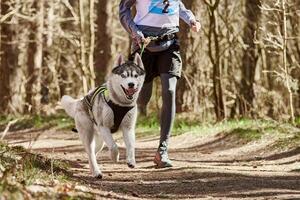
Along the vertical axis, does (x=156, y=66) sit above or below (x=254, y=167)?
above

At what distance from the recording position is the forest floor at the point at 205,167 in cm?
600

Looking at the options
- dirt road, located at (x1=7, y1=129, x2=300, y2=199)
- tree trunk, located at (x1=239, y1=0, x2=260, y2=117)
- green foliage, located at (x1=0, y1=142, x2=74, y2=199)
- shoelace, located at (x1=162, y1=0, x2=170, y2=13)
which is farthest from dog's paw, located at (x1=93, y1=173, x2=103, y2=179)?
tree trunk, located at (x1=239, y1=0, x2=260, y2=117)

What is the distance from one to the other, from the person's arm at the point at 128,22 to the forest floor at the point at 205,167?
1329 millimetres

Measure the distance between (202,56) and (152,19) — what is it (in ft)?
29.1

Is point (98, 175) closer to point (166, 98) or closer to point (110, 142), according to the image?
point (110, 142)

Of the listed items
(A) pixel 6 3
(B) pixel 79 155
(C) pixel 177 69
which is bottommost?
(B) pixel 79 155

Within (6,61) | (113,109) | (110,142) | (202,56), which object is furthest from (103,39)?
(110,142)

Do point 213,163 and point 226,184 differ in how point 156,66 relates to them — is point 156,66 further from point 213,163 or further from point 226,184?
point 226,184

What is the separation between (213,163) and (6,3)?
12.2 meters

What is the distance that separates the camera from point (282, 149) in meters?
9.30

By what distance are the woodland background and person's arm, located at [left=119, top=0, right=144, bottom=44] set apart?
195 inches

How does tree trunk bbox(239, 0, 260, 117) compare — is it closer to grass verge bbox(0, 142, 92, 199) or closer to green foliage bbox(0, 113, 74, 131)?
green foliage bbox(0, 113, 74, 131)

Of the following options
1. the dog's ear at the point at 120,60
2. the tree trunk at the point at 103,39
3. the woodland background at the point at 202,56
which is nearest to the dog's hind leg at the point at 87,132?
the dog's ear at the point at 120,60

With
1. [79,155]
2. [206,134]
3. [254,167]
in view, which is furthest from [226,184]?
[206,134]
